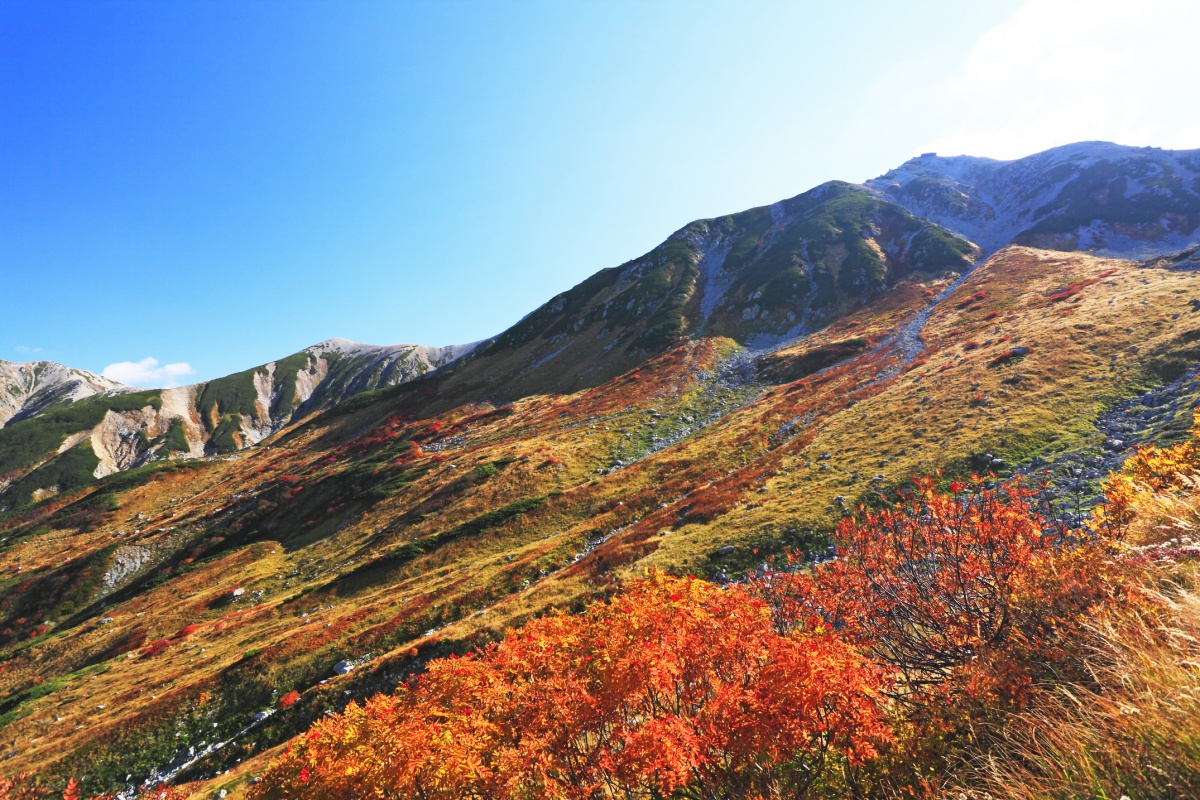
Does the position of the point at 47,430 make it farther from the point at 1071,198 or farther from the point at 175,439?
the point at 1071,198

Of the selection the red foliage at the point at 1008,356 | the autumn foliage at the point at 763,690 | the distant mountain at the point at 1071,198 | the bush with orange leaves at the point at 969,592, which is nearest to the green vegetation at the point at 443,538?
the autumn foliage at the point at 763,690

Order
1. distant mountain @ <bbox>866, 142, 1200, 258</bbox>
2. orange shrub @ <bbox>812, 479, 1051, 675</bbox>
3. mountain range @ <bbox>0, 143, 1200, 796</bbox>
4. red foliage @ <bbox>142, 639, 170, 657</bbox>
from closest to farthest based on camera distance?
1. orange shrub @ <bbox>812, 479, 1051, 675</bbox>
2. mountain range @ <bbox>0, 143, 1200, 796</bbox>
3. red foliage @ <bbox>142, 639, 170, 657</bbox>
4. distant mountain @ <bbox>866, 142, 1200, 258</bbox>

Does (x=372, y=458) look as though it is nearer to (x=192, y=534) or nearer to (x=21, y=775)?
(x=192, y=534)

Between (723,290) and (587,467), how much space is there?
7810 cm

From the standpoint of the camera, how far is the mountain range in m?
23.2

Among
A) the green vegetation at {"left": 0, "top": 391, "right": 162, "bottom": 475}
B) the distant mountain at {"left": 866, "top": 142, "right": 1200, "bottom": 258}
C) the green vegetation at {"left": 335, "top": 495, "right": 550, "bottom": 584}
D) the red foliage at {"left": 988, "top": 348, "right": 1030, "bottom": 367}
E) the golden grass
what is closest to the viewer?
the golden grass

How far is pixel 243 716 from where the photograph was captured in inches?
872

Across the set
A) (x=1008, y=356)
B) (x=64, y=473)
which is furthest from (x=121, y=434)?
(x=1008, y=356)

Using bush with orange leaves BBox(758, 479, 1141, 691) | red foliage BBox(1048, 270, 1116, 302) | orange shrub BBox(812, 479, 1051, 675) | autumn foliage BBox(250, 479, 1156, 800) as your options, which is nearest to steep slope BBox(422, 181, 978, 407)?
red foliage BBox(1048, 270, 1116, 302)

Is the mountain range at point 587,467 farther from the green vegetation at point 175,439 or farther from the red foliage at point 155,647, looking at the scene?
the green vegetation at point 175,439

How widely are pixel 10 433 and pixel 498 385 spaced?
18643 centimetres

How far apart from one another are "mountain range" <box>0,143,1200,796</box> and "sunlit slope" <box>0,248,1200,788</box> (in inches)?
11.0

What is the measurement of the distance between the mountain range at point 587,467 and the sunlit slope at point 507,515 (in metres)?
0.28

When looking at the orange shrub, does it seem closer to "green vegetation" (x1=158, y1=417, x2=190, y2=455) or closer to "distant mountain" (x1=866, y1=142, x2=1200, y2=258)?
"distant mountain" (x1=866, y1=142, x2=1200, y2=258)
